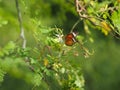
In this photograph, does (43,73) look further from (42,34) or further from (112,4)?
(112,4)

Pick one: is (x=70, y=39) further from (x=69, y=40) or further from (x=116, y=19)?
(x=116, y=19)

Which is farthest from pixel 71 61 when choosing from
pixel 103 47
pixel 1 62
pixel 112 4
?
pixel 103 47

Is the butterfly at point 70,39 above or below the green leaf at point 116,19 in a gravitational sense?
below

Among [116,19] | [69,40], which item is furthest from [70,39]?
[116,19]

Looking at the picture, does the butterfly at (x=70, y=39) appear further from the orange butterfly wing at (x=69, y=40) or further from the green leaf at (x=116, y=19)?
the green leaf at (x=116, y=19)

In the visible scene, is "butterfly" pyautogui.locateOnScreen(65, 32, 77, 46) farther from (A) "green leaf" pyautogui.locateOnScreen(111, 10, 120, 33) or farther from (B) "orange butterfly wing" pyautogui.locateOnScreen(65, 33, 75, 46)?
(A) "green leaf" pyautogui.locateOnScreen(111, 10, 120, 33)

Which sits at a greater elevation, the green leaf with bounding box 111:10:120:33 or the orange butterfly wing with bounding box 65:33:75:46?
the green leaf with bounding box 111:10:120:33

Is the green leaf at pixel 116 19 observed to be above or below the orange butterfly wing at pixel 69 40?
above

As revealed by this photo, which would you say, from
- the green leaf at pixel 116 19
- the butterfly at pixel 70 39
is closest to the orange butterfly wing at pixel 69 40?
the butterfly at pixel 70 39

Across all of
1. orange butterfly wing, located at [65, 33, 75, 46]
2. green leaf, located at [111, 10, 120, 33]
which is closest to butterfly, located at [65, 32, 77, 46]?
orange butterfly wing, located at [65, 33, 75, 46]
